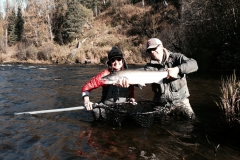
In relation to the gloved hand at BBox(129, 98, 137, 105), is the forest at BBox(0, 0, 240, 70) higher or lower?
higher

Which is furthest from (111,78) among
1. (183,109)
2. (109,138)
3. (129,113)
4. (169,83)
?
(183,109)

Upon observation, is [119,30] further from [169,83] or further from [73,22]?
[169,83]

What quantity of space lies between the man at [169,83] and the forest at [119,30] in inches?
336

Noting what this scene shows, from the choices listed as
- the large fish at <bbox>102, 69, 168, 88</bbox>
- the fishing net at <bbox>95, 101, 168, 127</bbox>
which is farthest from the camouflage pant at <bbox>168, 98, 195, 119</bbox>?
the large fish at <bbox>102, 69, 168, 88</bbox>

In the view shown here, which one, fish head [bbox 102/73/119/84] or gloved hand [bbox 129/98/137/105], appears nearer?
fish head [bbox 102/73/119/84]

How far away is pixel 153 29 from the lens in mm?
35219

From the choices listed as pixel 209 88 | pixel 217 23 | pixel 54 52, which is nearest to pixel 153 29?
pixel 54 52

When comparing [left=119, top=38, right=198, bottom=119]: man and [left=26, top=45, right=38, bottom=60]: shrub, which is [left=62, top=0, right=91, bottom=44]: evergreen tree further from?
[left=119, top=38, right=198, bottom=119]: man

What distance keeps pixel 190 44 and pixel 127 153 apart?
15.8 metres

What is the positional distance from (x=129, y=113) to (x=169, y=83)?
1152mm

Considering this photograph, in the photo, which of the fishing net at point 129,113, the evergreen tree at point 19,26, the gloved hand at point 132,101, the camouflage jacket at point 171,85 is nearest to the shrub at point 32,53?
the evergreen tree at point 19,26

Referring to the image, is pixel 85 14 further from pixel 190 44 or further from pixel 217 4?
pixel 217 4

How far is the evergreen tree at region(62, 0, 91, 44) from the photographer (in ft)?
139

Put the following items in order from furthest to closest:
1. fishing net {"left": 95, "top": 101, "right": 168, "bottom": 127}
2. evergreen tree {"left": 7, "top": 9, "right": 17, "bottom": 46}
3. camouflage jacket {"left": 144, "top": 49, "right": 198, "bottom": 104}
Result: 1. evergreen tree {"left": 7, "top": 9, "right": 17, "bottom": 46}
2. camouflage jacket {"left": 144, "top": 49, "right": 198, "bottom": 104}
3. fishing net {"left": 95, "top": 101, "right": 168, "bottom": 127}
